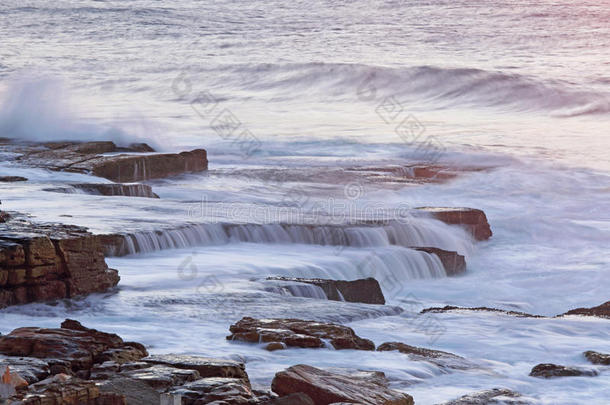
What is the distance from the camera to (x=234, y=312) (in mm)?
6645

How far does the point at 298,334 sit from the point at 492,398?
4.21ft

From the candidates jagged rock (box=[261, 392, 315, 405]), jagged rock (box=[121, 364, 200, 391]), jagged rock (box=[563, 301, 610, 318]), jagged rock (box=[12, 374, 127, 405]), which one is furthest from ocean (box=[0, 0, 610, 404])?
jagged rock (box=[12, 374, 127, 405])

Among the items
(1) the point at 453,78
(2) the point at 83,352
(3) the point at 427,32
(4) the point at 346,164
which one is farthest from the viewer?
(3) the point at 427,32

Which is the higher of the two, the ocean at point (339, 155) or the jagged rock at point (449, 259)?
the ocean at point (339, 155)

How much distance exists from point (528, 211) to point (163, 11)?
36287 millimetres

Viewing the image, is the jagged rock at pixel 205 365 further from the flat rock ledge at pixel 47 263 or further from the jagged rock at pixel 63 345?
the flat rock ledge at pixel 47 263

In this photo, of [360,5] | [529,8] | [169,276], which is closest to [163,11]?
[360,5]

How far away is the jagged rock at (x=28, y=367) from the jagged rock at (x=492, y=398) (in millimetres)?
1849

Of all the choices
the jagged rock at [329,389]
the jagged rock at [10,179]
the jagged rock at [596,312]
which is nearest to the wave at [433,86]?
the jagged rock at [10,179]

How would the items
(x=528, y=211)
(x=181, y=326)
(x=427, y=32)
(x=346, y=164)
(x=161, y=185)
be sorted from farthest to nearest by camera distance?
(x=427, y=32) < (x=346, y=164) < (x=528, y=211) < (x=161, y=185) < (x=181, y=326)

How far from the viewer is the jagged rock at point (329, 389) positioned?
414cm

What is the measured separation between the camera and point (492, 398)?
4809 millimetres

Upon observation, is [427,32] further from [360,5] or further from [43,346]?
[43,346]

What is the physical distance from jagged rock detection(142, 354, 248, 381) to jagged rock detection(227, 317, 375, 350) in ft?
3.42
